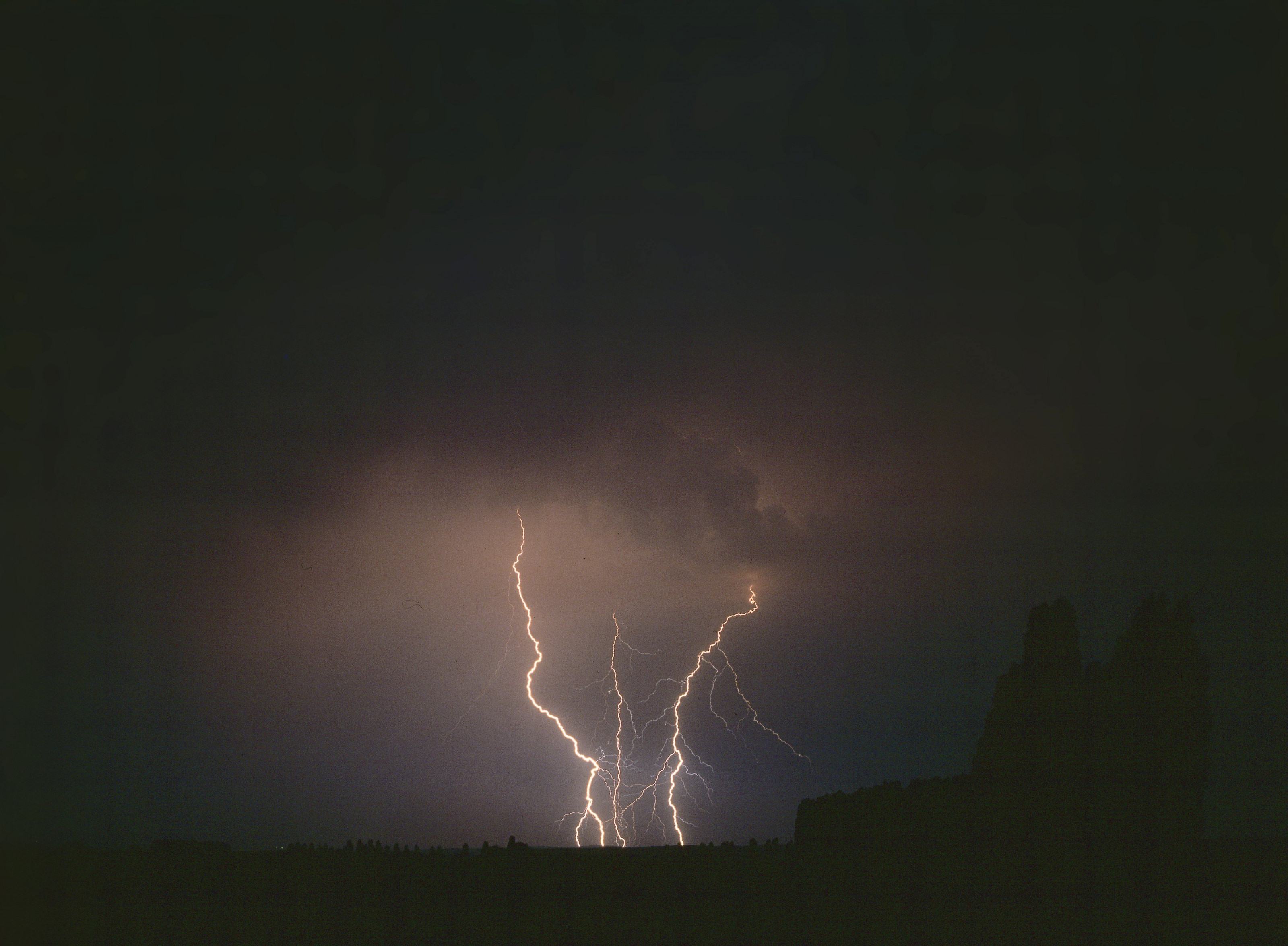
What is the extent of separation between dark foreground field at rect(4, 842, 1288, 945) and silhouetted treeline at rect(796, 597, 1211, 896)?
0.25 metres

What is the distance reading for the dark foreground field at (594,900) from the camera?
740 centimetres

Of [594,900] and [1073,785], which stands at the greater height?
[1073,785]

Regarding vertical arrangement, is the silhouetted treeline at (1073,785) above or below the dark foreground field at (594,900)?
above

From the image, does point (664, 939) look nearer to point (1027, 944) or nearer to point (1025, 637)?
point (1027, 944)

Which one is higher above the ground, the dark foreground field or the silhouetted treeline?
the silhouetted treeline

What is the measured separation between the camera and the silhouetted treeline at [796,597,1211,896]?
8547 millimetres

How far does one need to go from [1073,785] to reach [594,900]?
5438 millimetres

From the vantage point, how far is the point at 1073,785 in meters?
8.94

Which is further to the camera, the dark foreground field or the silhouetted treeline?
the silhouetted treeline

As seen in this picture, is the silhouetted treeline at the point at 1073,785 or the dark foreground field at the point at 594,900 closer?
the dark foreground field at the point at 594,900

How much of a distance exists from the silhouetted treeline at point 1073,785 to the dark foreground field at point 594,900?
0.25m

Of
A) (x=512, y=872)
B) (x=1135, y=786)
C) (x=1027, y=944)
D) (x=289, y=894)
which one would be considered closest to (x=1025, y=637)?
(x=1135, y=786)

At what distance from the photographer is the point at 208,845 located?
8.18m

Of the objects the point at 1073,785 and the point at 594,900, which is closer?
the point at 594,900
